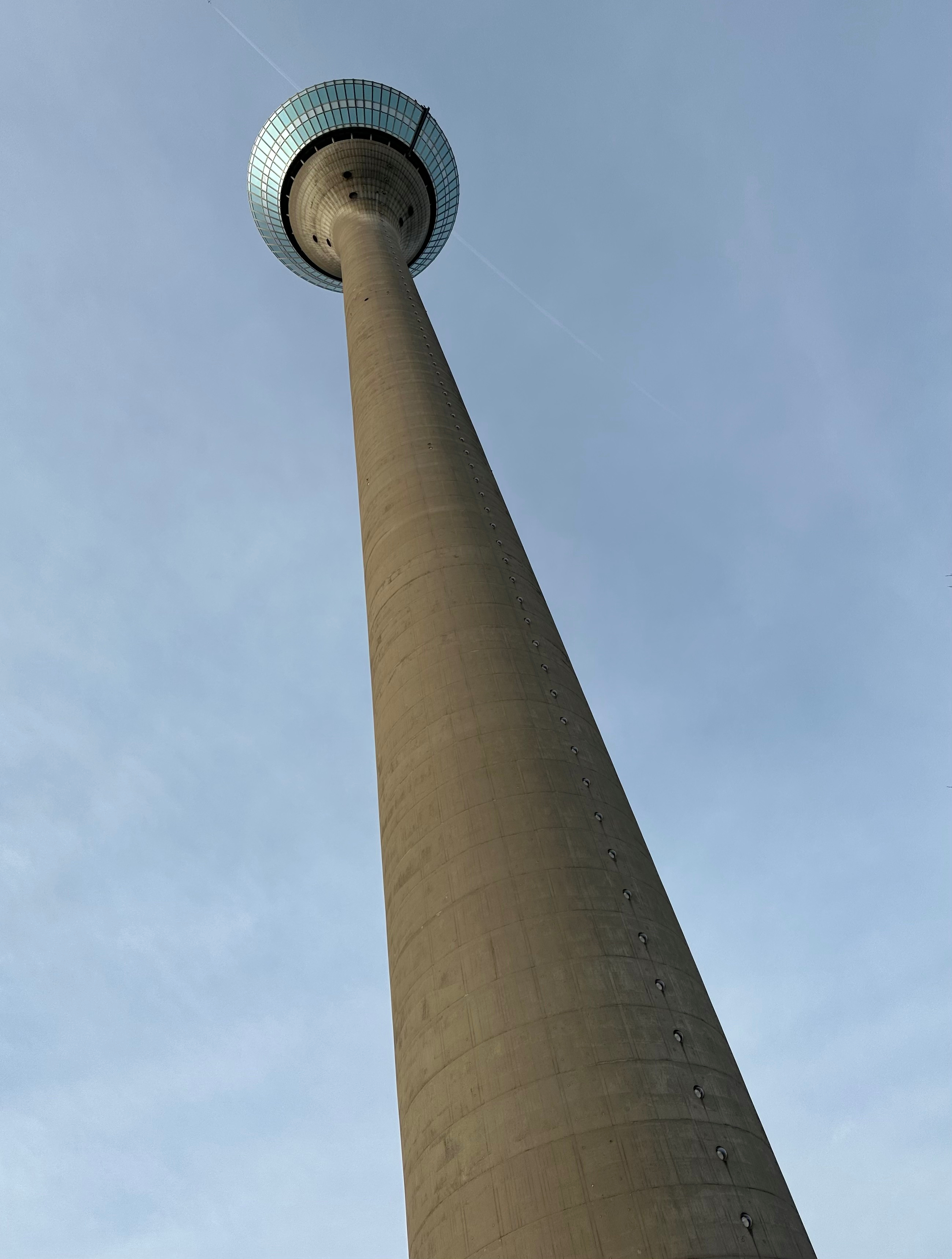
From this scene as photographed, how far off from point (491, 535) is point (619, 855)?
11944 mm

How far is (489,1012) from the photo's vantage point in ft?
52.4

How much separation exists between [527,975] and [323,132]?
169 feet

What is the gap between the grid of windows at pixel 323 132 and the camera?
5366 centimetres

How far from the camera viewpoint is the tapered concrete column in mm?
13578

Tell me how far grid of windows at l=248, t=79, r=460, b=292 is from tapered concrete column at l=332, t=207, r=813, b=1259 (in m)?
37.1

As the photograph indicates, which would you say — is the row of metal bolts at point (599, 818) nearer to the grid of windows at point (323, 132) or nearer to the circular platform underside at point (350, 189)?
the circular platform underside at point (350, 189)

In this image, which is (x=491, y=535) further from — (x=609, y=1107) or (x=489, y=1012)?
(x=609, y=1107)

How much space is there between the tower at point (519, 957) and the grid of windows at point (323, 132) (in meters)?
32.2

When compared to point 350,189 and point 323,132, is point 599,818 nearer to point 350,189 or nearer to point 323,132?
point 350,189

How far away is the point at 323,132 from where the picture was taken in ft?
176

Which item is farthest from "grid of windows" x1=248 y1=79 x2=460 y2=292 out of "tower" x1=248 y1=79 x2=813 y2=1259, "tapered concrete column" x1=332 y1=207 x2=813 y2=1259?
"tapered concrete column" x1=332 y1=207 x2=813 y2=1259

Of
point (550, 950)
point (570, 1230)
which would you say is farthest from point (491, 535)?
point (570, 1230)

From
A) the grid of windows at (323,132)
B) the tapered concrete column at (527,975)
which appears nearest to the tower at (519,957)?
the tapered concrete column at (527,975)

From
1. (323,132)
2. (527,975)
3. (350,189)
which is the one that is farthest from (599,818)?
(323,132)
